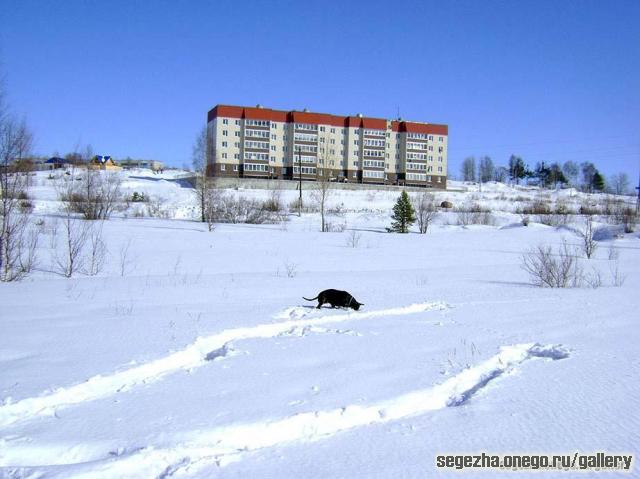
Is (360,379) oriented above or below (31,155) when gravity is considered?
below

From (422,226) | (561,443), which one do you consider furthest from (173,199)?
(561,443)

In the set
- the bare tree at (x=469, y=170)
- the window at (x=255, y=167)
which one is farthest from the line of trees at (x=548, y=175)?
the window at (x=255, y=167)

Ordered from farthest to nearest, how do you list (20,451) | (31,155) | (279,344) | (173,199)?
(173,199)
(31,155)
(279,344)
(20,451)

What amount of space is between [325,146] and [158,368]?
68.8m

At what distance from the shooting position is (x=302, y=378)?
4629 millimetres

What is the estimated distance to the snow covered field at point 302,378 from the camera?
10.4 feet

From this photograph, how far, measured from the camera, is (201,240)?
24.4 metres

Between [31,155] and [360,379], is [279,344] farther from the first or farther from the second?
[31,155]

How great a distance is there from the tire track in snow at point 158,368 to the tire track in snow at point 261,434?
32.0 inches

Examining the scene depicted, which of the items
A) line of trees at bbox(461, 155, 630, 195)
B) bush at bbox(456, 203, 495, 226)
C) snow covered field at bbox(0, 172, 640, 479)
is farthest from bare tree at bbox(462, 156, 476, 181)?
snow covered field at bbox(0, 172, 640, 479)

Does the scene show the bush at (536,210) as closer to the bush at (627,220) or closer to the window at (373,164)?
the bush at (627,220)

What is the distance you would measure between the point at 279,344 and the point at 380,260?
13721 millimetres

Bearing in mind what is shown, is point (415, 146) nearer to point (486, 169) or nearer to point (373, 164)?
point (373, 164)

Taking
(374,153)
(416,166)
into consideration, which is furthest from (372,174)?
(416,166)
